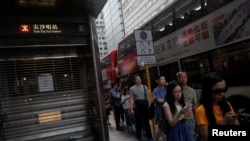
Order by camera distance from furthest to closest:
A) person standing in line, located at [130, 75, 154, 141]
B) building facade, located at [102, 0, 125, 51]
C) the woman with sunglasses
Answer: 1. building facade, located at [102, 0, 125, 51]
2. person standing in line, located at [130, 75, 154, 141]
3. the woman with sunglasses

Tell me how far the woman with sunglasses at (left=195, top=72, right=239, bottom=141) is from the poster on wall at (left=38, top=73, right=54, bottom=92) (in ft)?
8.52

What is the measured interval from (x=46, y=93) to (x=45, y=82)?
6.3 inches

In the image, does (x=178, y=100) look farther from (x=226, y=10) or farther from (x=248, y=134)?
(x=226, y=10)

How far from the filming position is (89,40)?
4.59 metres

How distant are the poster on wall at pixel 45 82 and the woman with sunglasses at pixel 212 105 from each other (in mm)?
2598

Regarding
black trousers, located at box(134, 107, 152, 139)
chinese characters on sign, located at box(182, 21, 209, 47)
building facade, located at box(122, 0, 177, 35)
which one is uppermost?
building facade, located at box(122, 0, 177, 35)

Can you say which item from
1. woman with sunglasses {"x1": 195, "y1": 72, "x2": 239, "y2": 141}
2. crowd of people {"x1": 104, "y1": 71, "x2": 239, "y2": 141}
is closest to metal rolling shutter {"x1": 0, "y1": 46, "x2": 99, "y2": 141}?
crowd of people {"x1": 104, "y1": 71, "x2": 239, "y2": 141}

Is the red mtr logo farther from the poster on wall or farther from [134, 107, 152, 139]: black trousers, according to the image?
[134, 107, 152, 139]: black trousers

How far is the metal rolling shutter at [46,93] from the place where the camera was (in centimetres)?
431

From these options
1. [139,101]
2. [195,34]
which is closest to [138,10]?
[195,34]

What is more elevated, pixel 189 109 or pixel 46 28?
pixel 46 28

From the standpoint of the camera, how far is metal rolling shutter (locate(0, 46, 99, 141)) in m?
4.31

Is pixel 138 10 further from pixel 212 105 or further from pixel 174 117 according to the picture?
pixel 212 105

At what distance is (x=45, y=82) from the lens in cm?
455
